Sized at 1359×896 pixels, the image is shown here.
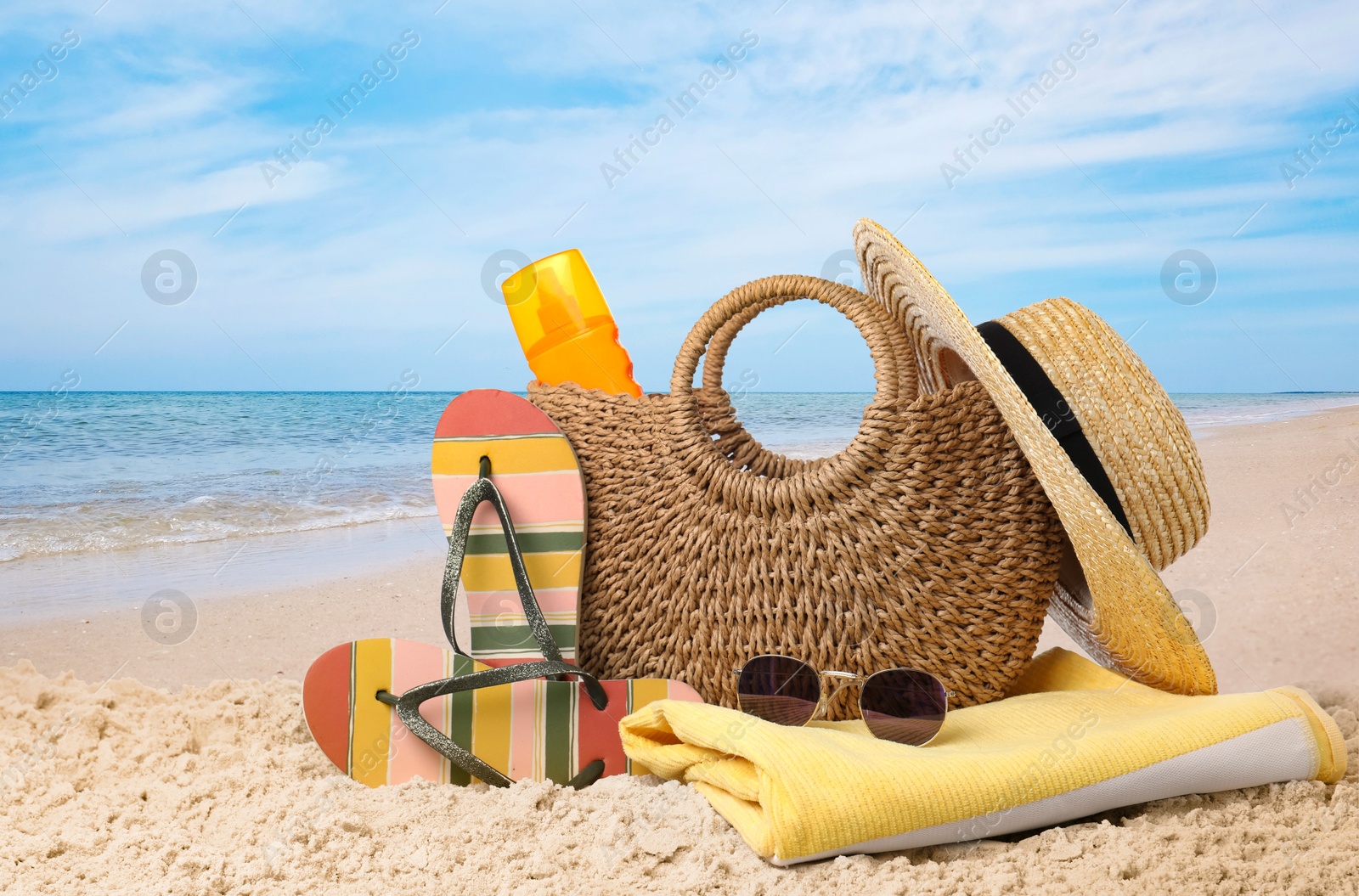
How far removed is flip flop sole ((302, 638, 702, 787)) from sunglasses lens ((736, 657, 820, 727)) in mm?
115

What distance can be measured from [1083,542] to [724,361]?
23.4 inches

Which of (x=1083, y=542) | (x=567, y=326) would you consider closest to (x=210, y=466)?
(x=567, y=326)

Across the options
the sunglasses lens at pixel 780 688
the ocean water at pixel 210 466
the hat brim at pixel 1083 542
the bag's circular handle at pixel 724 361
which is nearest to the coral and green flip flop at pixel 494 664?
the sunglasses lens at pixel 780 688

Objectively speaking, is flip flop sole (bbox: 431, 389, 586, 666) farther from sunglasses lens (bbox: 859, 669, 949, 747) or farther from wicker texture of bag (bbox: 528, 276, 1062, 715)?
sunglasses lens (bbox: 859, 669, 949, 747)

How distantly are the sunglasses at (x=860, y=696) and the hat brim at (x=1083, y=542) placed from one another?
29 cm

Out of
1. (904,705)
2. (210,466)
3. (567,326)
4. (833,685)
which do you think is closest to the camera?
(904,705)

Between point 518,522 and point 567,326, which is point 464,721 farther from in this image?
point 567,326

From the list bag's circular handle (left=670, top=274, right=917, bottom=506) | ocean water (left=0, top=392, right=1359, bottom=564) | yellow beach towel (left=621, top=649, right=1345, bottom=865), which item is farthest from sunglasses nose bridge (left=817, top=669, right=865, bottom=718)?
ocean water (left=0, top=392, right=1359, bottom=564)

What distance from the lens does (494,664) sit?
1.40m

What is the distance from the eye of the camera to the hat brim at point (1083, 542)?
3.73 feet

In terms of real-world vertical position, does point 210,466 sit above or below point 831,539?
above

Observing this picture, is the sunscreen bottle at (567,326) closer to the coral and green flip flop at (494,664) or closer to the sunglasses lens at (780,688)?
the coral and green flip flop at (494,664)

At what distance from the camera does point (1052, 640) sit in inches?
90.8

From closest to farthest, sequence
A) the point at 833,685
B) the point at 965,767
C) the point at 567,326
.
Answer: the point at 965,767, the point at 833,685, the point at 567,326
